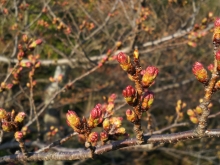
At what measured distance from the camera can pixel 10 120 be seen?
1.41 metres

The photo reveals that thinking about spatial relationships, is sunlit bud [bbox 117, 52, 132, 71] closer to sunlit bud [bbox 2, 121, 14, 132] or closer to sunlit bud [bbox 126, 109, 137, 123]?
sunlit bud [bbox 126, 109, 137, 123]

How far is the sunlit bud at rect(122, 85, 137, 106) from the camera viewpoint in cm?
100

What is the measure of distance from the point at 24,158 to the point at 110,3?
19.9 ft

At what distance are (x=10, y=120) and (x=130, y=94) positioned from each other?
70 centimetres

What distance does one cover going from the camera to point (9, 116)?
1411mm

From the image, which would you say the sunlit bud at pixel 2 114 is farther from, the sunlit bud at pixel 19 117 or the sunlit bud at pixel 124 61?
the sunlit bud at pixel 124 61

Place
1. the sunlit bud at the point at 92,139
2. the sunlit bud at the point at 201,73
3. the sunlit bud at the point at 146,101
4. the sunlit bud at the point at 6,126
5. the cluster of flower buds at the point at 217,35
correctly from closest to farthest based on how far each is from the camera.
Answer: the cluster of flower buds at the point at 217,35 → the sunlit bud at the point at 201,73 → the sunlit bud at the point at 146,101 → the sunlit bud at the point at 92,139 → the sunlit bud at the point at 6,126

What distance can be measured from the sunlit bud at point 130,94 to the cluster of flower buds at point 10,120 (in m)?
0.58

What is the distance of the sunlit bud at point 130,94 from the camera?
39.2 inches

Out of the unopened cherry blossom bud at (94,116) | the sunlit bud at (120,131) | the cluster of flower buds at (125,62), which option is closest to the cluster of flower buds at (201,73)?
the cluster of flower buds at (125,62)

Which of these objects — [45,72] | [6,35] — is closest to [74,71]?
[45,72]

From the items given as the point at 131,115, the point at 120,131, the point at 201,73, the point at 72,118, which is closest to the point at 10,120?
the point at 72,118

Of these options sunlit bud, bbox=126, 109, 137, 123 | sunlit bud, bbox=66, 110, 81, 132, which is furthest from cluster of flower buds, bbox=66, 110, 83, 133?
sunlit bud, bbox=126, 109, 137, 123

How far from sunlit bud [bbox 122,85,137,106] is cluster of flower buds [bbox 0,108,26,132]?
0.58m
